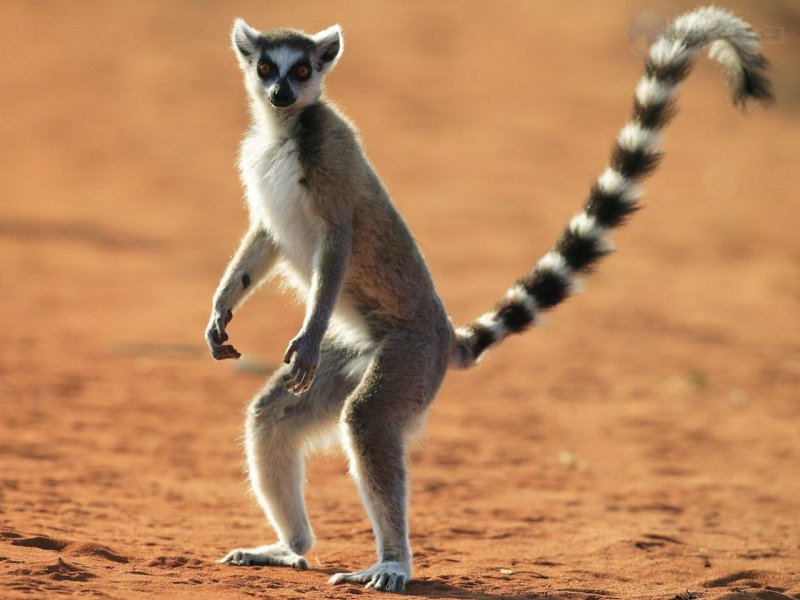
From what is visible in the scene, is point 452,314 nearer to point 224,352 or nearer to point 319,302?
point 224,352

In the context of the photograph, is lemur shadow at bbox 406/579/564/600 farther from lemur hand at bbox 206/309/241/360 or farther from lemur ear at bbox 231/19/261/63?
lemur ear at bbox 231/19/261/63

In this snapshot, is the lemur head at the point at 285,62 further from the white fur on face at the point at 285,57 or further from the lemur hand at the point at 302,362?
the lemur hand at the point at 302,362

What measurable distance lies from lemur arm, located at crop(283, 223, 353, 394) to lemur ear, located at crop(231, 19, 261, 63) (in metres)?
1.20

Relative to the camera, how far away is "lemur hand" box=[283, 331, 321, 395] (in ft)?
18.4

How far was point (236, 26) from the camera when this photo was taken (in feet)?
20.9

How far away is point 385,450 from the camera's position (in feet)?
18.4

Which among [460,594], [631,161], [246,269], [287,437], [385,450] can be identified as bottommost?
[460,594]

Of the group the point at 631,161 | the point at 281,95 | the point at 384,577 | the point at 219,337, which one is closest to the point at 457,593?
the point at 384,577

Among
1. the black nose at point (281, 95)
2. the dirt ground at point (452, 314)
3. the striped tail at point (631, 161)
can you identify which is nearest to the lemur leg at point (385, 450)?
the dirt ground at point (452, 314)

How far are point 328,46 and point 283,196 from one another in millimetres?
983

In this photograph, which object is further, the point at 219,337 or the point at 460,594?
the point at 219,337

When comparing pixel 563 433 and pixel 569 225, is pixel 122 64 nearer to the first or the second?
pixel 563 433

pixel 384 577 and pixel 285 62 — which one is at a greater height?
pixel 285 62

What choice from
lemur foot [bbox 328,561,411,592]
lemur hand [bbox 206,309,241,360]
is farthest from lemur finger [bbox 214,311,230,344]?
lemur foot [bbox 328,561,411,592]
